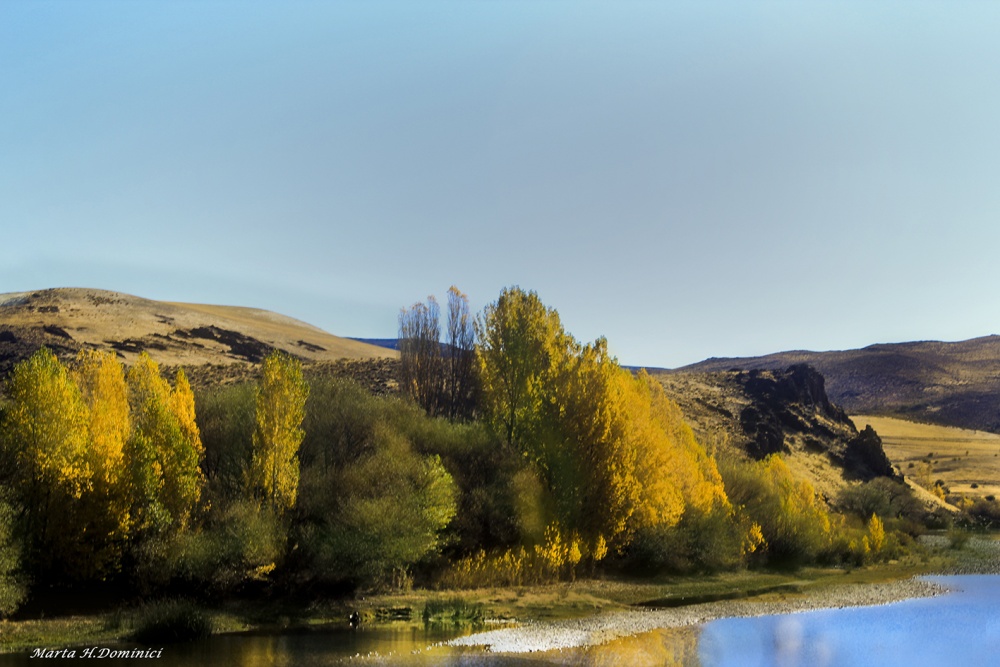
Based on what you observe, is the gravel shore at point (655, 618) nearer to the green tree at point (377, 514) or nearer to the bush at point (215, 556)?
the green tree at point (377, 514)

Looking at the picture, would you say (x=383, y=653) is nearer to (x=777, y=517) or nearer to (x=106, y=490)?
(x=106, y=490)

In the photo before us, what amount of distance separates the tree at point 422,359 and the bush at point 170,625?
28.7 meters

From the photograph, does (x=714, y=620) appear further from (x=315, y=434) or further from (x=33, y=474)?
(x=33, y=474)

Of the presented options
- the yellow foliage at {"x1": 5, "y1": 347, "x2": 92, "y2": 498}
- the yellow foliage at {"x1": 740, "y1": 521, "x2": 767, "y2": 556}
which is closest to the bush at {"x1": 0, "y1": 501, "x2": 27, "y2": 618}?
the yellow foliage at {"x1": 5, "y1": 347, "x2": 92, "y2": 498}

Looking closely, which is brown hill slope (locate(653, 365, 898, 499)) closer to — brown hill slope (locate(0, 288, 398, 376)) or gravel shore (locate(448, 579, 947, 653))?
gravel shore (locate(448, 579, 947, 653))

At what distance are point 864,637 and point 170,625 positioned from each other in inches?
930

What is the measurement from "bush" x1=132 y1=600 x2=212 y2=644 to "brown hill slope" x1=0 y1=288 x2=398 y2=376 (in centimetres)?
5715

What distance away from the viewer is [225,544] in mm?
31766

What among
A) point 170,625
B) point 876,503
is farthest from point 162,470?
point 876,503

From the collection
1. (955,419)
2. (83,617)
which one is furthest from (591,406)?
(955,419)

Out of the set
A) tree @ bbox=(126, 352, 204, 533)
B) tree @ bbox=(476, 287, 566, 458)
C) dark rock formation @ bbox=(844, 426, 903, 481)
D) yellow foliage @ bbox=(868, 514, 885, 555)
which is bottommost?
yellow foliage @ bbox=(868, 514, 885, 555)

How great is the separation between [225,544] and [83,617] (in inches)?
200

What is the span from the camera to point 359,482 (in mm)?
35812

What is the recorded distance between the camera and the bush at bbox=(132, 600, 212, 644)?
2728 centimetres
